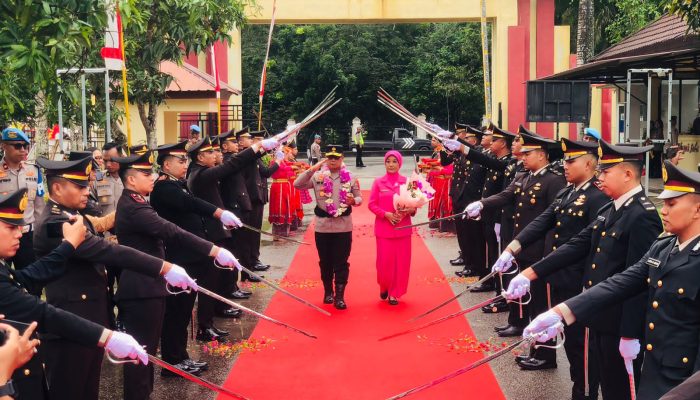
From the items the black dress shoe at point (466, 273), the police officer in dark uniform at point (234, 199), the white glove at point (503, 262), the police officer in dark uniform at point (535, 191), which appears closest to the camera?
the white glove at point (503, 262)

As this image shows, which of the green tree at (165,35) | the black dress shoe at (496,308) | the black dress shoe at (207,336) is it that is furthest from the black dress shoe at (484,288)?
the green tree at (165,35)

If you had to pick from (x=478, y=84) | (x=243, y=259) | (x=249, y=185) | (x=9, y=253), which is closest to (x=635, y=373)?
(x=9, y=253)

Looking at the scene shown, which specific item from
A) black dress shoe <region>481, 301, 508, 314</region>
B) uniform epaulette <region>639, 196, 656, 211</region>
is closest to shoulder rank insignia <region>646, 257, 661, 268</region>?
uniform epaulette <region>639, 196, 656, 211</region>

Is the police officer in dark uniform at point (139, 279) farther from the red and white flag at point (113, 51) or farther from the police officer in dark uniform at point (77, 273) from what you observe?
the red and white flag at point (113, 51)

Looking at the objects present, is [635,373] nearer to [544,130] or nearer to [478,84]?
[544,130]

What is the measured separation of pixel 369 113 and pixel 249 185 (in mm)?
32638

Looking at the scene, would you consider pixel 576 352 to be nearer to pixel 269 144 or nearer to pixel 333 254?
pixel 269 144

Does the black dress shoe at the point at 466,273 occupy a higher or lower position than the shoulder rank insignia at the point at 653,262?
lower

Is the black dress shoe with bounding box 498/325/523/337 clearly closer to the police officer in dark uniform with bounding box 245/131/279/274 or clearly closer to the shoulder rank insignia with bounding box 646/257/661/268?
the shoulder rank insignia with bounding box 646/257/661/268

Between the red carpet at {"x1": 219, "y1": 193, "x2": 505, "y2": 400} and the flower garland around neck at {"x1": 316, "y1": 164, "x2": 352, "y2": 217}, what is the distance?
1.11m

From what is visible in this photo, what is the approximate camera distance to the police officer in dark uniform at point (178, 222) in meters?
6.23

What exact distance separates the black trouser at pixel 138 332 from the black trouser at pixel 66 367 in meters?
0.83

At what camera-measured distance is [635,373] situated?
4465 millimetres

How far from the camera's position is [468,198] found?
398 inches
